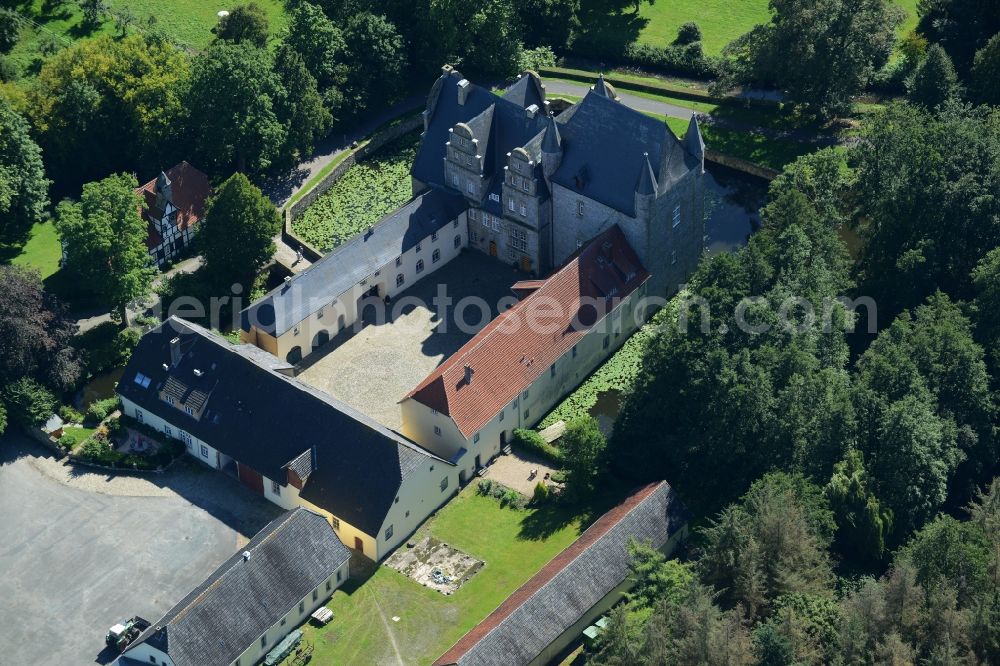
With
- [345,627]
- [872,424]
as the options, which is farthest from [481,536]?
[872,424]

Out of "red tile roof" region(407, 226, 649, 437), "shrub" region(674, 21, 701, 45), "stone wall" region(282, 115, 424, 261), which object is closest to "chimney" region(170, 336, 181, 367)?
"red tile roof" region(407, 226, 649, 437)

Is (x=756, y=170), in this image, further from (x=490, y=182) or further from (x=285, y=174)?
(x=285, y=174)

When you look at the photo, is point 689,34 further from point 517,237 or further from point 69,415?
point 69,415

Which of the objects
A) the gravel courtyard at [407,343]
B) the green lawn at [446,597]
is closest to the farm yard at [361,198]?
the gravel courtyard at [407,343]

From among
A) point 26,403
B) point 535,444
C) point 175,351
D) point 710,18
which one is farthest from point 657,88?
point 26,403

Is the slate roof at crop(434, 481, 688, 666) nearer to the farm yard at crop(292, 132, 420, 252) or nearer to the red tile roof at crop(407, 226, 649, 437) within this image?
the red tile roof at crop(407, 226, 649, 437)

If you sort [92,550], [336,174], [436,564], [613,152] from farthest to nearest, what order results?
[336,174]
[613,152]
[92,550]
[436,564]
